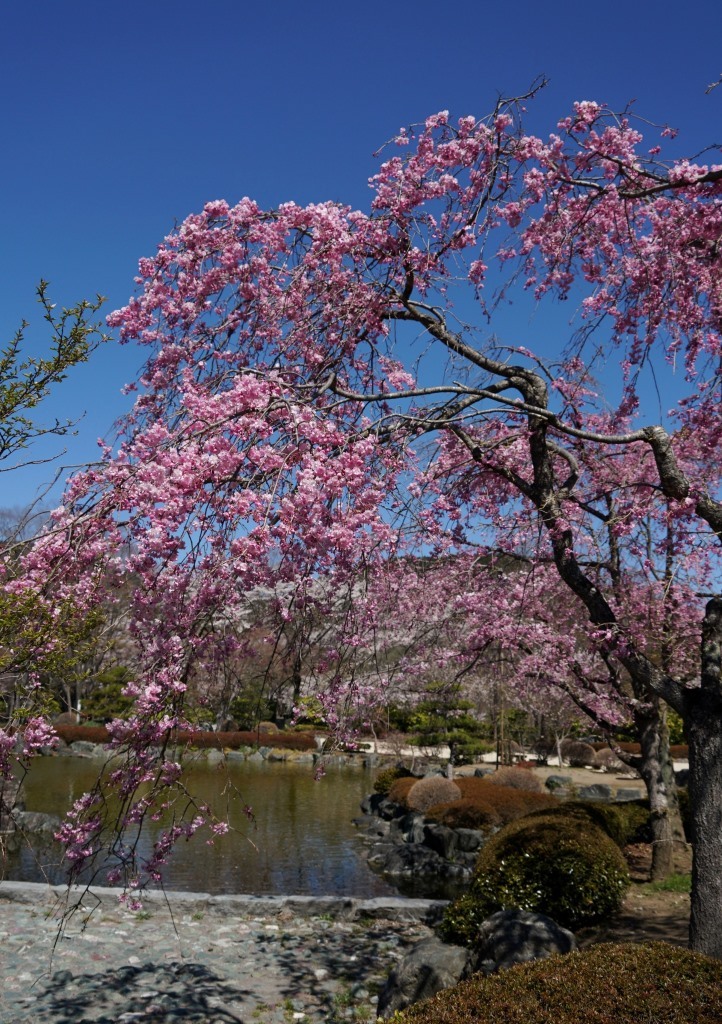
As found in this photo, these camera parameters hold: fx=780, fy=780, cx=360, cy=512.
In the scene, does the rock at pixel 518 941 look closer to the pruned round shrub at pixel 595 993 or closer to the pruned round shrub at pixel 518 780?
the pruned round shrub at pixel 595 993

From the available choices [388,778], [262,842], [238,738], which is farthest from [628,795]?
[238,738]

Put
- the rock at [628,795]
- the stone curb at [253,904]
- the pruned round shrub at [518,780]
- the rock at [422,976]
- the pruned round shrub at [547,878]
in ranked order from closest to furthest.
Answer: the rock at [422,976]
the pruned round shrub at [547,878]
the stone curb at [253,904]
the pruned round shrub at [518,780]
the rock at [628,795]

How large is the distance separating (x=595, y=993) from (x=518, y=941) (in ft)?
7.29

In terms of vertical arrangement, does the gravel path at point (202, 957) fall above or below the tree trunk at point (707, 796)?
below

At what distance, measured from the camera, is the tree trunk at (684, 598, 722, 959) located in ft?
16.5

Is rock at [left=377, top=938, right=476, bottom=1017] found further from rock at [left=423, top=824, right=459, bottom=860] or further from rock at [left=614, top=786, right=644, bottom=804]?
rock at [left=614, top=786, right=644, bottom=804]

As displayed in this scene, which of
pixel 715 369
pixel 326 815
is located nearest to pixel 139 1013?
pixel 715 369

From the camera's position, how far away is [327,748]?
5719 mm

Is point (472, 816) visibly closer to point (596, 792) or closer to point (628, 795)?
point (596, 792)

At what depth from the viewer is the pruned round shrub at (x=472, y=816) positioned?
1355cm

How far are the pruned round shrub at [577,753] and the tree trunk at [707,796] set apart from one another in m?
21.2

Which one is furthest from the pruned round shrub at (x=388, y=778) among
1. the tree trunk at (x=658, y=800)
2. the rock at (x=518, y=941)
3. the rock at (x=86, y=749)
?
the rock at (x=518, y=941)

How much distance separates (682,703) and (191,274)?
4486 millimetres

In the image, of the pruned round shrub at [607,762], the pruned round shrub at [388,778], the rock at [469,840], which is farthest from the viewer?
the pruned round shrub at [607,762]
